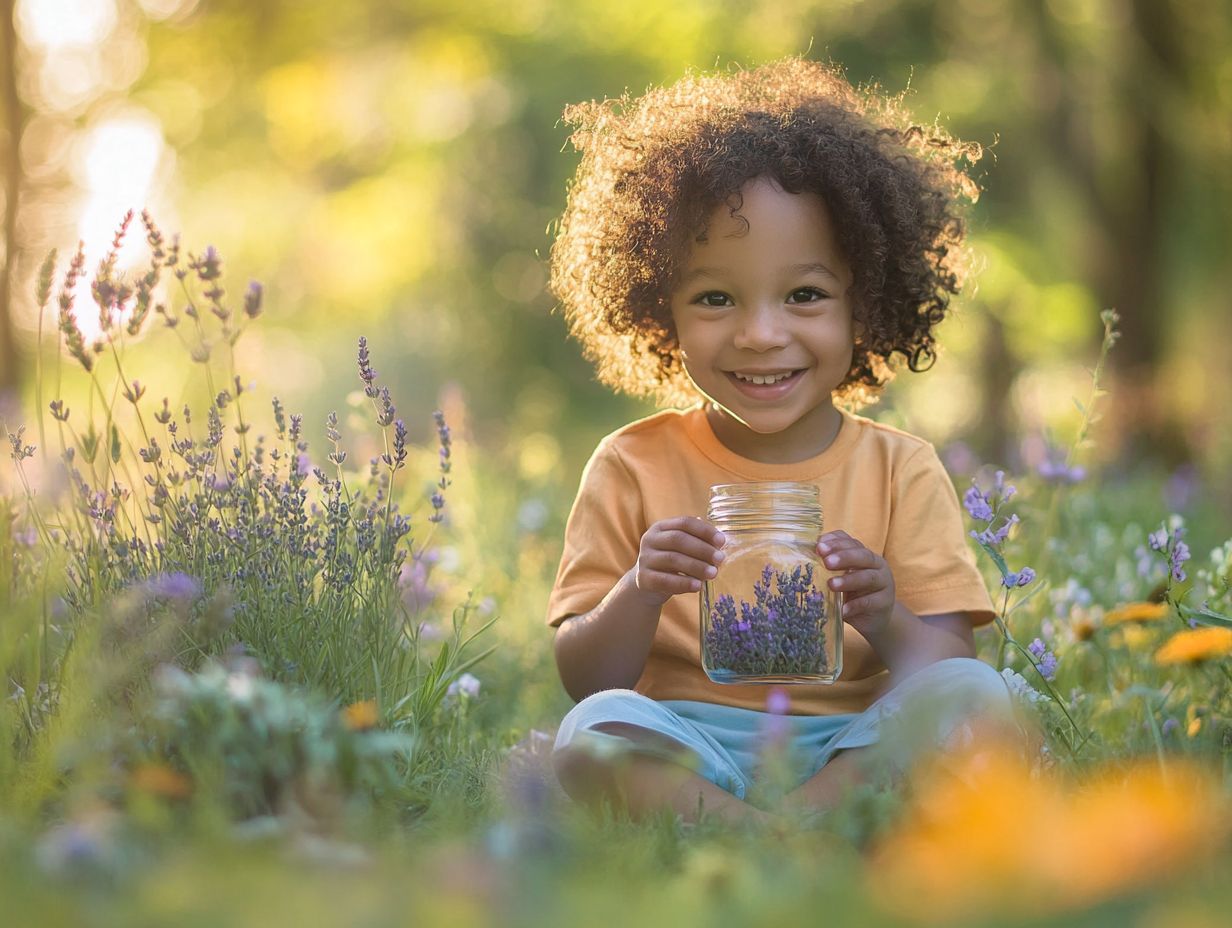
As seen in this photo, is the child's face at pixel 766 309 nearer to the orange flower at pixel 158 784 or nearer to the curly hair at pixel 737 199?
the curly hair at pixel 737 199

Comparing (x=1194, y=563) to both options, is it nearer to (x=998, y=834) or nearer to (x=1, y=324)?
(x=998, y=834)

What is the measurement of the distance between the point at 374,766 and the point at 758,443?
50.1 inches

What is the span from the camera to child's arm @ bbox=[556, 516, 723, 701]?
261 centimetres

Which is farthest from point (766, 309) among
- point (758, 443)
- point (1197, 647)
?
point (1197, 647)

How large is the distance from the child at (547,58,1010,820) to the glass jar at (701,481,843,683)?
62 mm

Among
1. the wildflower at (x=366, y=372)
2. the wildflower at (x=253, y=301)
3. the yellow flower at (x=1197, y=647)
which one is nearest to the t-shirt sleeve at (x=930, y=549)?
the yellow flower at (x=1197, y=647)

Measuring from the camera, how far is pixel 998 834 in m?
1.49

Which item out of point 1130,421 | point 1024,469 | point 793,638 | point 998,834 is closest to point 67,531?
point 793,638

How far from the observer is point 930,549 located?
3.03m

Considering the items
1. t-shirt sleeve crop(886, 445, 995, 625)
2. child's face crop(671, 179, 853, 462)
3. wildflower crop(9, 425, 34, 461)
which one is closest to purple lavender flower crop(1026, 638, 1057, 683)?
t-shirt sleeve crop(886, 445, 995, 625)

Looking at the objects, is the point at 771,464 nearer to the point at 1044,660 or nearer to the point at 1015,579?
the point at 1015,579

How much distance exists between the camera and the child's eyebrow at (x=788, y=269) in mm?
2893

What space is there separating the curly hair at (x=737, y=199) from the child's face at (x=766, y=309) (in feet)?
0.15

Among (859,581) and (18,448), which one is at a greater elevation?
(18,448)
